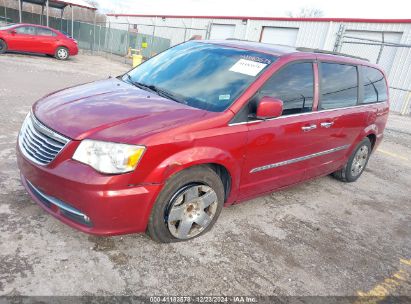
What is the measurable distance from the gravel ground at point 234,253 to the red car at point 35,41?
1270 cm

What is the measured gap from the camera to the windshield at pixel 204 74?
125 inches

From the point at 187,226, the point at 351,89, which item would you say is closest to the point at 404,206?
the point at 351,89

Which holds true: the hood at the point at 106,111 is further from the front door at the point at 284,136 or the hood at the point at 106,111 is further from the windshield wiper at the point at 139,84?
the front door at the point at 284,136

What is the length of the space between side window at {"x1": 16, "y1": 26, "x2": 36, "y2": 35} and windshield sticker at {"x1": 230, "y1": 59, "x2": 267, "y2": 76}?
15.0 metres

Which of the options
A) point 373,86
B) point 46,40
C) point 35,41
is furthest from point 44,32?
point 373,86

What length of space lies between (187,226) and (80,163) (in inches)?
42.8

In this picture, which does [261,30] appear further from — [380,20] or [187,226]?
[187,226]

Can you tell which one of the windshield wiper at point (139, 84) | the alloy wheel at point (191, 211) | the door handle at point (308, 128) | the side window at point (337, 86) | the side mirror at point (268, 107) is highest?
the side window at point (337, 86)

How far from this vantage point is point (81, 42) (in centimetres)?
2673

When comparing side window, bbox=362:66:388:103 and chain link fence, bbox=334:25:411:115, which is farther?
chain link fence, bbox=334:25:411:115

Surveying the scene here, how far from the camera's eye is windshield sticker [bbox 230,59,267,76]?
10.9 ft

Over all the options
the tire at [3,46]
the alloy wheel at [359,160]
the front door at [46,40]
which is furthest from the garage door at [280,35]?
the alloy wheel at [359,160]

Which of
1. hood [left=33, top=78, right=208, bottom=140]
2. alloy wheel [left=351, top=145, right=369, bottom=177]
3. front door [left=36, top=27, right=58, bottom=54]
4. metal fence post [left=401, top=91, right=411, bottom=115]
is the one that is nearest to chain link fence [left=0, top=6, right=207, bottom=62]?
front door [left=36, top=27, right=58, bottom=54]

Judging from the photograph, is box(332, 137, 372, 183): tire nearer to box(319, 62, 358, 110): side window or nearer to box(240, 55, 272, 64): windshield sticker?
box(319, 62, 358, 110): side window
